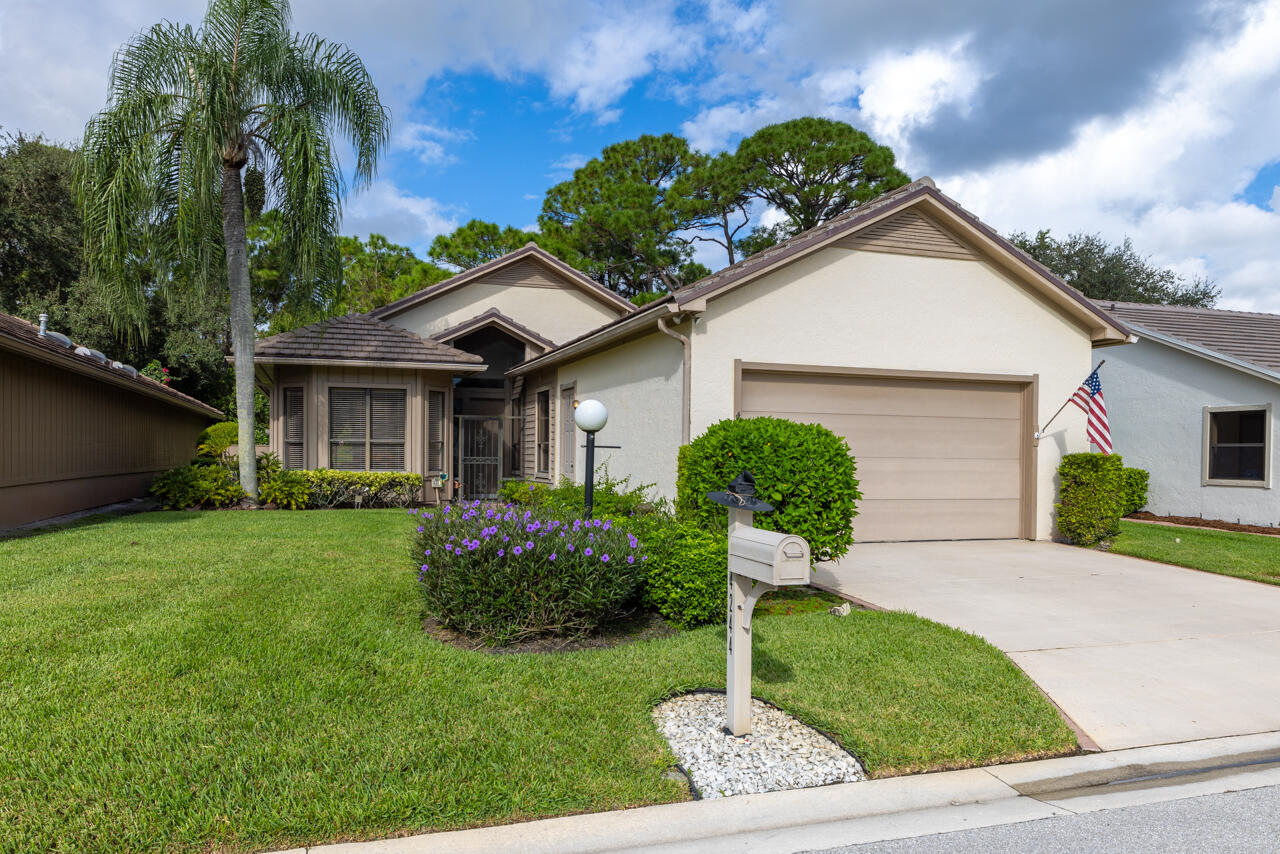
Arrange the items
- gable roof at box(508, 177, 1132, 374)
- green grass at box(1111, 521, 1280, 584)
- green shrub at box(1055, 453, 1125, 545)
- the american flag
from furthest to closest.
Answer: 1. the american flag
2. green shrub at box(1055, 453, 1125, 545)
3. gable roof at box(508, 177, 1132, 374)
4. green grass at box(1111, 521, 1280, 584)

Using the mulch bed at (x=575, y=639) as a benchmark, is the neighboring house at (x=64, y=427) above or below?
above

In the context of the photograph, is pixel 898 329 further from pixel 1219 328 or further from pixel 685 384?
pixel 1219 328

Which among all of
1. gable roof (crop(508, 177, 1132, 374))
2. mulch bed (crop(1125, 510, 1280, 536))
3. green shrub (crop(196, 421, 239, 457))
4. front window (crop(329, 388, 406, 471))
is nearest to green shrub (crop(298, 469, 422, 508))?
front window (crop(329, 388, 406, 471))

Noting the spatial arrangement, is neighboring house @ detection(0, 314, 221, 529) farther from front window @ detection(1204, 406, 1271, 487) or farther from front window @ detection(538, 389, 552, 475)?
front window @ detection(1204, 406, 1271, 487)

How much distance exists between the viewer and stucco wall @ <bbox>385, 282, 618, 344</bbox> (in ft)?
60.8

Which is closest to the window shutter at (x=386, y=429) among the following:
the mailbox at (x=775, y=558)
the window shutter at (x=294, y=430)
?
the window shutter at (x=294, y=430)

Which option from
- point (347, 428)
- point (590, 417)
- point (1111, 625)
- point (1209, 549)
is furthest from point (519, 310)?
point (1111, 625)

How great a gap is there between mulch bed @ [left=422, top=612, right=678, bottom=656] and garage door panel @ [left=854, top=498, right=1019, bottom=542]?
479 centimetres

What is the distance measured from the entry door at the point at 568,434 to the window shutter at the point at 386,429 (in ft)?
11.2

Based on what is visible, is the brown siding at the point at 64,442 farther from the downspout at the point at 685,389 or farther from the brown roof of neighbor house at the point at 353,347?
the downspout at the point at 685,389

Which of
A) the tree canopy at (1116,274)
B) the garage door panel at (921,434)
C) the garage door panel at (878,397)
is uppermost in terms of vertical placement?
the tree canopy at (1116,274)

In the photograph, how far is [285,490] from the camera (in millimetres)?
13375

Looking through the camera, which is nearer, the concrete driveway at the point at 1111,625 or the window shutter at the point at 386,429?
the concrete driveway at the point at 1111,625

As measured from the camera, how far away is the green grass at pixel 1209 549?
330 inches
